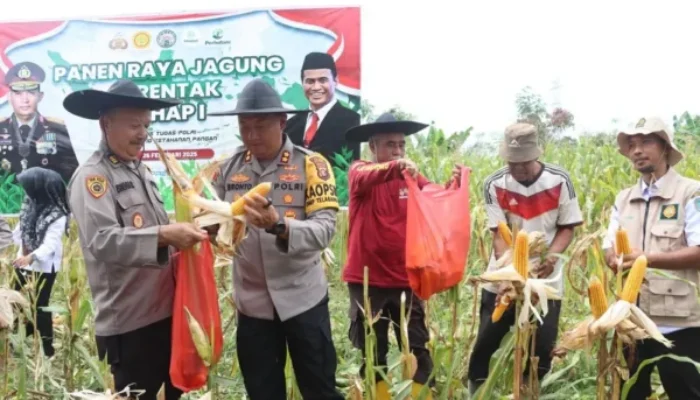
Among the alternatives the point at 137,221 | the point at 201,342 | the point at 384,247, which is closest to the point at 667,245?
the point at 384,247

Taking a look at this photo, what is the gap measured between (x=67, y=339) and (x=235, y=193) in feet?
3.27

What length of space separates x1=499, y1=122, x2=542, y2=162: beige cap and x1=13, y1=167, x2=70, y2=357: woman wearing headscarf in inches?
113

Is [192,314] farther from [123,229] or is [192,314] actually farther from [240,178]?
[240,178]

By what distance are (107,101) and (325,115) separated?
233 centimetres

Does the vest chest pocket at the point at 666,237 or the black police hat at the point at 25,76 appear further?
the black police hat at the point at 25,76

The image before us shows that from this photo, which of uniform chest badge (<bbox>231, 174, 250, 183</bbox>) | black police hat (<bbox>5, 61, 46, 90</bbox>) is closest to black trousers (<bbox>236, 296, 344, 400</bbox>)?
uniform chest badge (<bbox>231, 174, 250, 183</bbox>)

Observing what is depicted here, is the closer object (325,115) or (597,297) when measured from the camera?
(597,297)

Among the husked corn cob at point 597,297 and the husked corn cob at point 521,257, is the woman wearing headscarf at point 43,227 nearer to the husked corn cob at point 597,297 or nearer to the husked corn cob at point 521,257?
the husked corn cob at point 521,257

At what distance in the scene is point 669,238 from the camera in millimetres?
2586

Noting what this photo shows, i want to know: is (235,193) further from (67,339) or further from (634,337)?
(634,337)

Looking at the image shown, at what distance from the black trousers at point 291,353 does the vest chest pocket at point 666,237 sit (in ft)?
4.47

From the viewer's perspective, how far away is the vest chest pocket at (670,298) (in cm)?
257

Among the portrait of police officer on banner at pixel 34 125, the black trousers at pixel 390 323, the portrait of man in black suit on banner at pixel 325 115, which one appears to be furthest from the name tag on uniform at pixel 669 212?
the portrait of police officer on banner at pixel 34 125

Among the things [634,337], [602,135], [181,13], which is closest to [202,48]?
[181,13]
